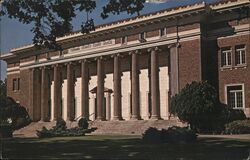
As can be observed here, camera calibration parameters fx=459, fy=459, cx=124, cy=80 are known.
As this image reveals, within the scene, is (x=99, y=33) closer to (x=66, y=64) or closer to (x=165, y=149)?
(x=66, y=64)

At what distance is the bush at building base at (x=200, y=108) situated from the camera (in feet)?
52.4

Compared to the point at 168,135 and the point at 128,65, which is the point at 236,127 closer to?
the point at 128,65

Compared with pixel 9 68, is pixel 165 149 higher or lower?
lower

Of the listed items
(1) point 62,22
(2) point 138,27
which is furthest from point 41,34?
(2) point 138,27

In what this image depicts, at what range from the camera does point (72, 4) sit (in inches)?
536

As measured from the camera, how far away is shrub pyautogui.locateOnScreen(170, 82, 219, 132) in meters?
15.9

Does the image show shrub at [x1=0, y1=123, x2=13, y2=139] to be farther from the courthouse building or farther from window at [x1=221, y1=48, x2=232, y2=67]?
window at [x1=221, y1=48, x2=232, y2=67]

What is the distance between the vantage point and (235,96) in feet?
64.8

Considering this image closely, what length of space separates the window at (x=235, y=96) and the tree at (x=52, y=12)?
7.22 m

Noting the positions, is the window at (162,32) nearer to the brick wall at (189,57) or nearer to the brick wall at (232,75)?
the brick wall at (189,57)

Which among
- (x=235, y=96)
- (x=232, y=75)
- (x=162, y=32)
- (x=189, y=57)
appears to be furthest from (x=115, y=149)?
(x=232, y=75)

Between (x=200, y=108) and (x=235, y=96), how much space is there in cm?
334

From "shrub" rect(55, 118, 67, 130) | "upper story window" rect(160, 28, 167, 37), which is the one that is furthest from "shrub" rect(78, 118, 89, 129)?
"upper story window" rect(160, 28, 167, 37)

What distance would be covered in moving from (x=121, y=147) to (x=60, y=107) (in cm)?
283
